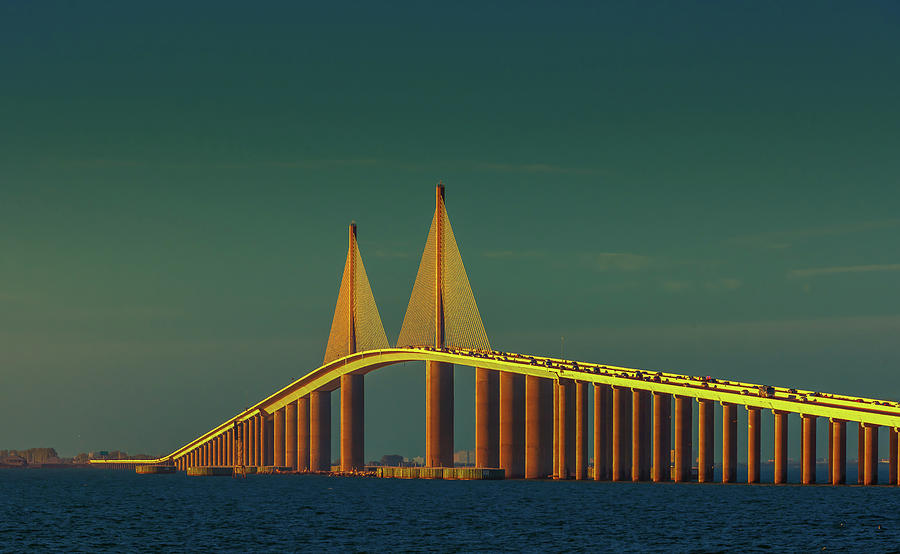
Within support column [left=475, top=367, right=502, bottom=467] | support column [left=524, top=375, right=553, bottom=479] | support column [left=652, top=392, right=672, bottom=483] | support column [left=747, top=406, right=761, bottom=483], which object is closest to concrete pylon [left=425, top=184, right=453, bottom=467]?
support column [left=475, top=367, right=502, bottom=467]

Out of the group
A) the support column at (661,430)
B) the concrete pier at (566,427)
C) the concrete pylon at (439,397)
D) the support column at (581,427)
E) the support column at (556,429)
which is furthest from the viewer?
the concrete pylon at (439,397)

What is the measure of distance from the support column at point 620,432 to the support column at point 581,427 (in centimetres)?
378

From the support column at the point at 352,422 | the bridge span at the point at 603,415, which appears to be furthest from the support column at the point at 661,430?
the support column at the point at 352,422

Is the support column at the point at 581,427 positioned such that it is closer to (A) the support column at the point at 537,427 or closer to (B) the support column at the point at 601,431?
(B) the support column at the point at 601,431

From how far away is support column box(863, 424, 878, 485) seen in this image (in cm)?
10924

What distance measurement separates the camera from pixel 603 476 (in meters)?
133

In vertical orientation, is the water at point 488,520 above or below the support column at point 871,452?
below

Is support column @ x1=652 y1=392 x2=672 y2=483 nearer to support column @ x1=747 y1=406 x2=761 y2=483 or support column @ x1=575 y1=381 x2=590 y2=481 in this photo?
support column @ x1=747 y1=406 x2=761 y2=483

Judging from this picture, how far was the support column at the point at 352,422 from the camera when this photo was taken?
19375 centimetres

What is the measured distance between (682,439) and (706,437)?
2.48m

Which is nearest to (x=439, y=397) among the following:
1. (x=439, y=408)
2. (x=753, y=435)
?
(x=439, y=408)

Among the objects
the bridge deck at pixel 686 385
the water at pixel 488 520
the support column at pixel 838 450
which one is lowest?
the water at pixel 488 520

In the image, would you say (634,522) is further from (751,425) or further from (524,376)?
(524,376)

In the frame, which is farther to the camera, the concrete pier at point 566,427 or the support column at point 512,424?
the support column at point 512,424
